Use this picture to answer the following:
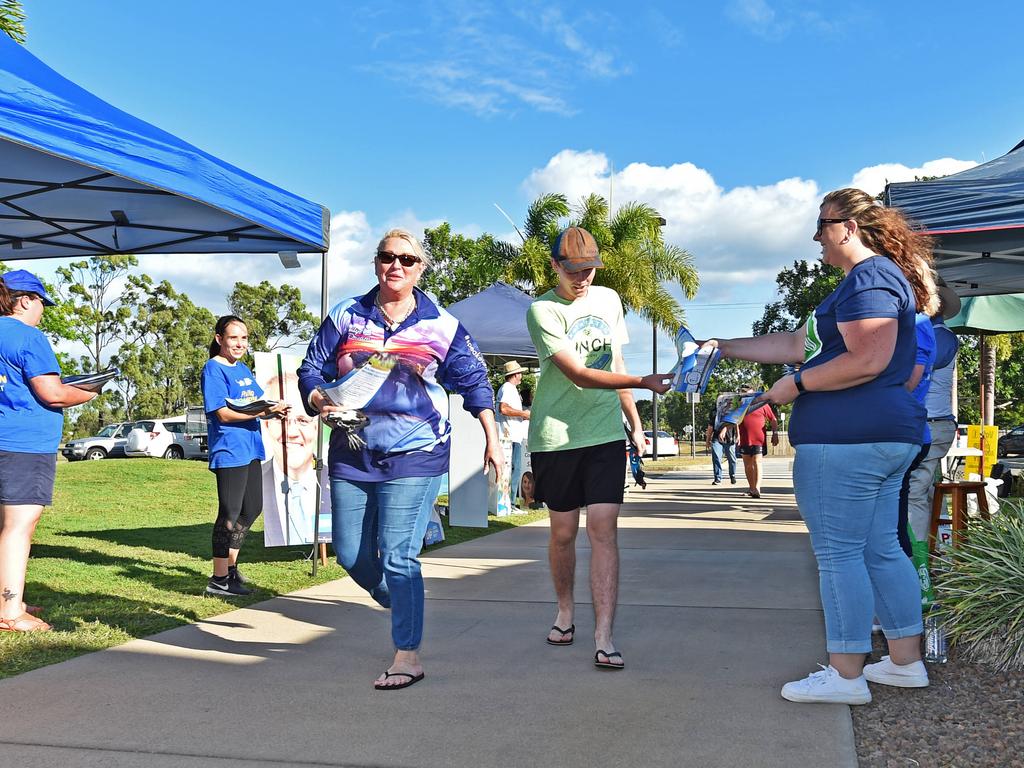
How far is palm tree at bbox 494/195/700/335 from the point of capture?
82.5ft

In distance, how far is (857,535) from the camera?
3.42 metres

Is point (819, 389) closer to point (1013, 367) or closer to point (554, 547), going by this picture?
point (554, 547)

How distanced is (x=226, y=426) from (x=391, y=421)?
2.44 meters

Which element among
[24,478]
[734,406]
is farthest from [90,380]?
[734,406]

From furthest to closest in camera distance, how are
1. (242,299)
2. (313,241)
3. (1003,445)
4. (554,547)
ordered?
(242,299)
(1003,445)
(313,241)
(554,547)

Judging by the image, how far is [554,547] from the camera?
4445 mm

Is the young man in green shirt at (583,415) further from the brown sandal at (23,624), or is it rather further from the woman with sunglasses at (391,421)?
the brown sandal at (23,624)

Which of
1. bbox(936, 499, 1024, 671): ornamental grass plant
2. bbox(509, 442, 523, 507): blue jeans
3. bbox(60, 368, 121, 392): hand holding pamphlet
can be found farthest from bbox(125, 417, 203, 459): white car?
bbox(936, 499, 1024, 671): ornamental grass plant

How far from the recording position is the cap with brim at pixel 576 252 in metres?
4.21

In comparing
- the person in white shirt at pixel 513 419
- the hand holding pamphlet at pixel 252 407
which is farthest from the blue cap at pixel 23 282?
the person in white shirt at pixel 513 419

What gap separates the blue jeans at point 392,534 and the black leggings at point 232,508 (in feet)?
7.02

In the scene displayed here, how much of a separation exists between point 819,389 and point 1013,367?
162 feet

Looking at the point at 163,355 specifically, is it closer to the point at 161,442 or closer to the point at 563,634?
the point at 161,442

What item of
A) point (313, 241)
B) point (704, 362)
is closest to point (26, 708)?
point (704, 362)
